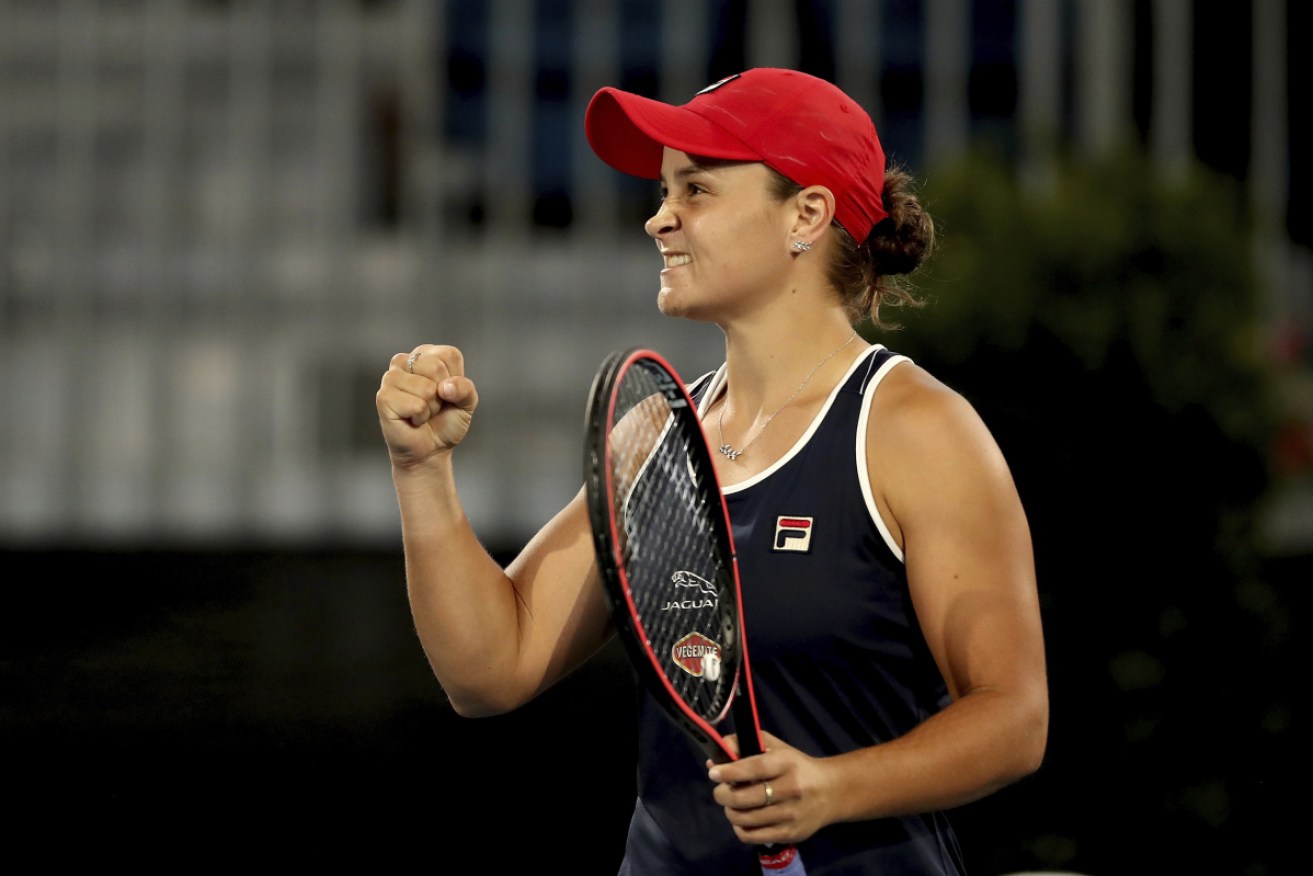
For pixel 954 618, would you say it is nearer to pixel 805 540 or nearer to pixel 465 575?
pixel 805 540

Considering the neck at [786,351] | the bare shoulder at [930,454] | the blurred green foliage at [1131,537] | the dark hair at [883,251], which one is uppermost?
the dark hair at [883,251]

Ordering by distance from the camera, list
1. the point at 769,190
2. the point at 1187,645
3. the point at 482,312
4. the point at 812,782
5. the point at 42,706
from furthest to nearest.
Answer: the point at 482,312 < the point at 42,706 < the point at 1187,645 < the point at 769,190 < the point at 812,782

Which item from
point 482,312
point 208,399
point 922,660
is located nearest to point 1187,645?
point 922,660

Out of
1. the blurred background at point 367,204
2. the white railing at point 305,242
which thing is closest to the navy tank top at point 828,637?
the blurred background at point 367,204

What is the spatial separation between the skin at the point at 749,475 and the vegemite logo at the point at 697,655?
125 mm

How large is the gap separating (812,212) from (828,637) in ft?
1.82

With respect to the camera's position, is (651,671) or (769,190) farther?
(769,190)

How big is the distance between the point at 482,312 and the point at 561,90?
1.68 metres

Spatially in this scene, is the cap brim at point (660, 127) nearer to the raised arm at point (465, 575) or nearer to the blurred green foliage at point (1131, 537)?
the raised arm at point (465, 575)

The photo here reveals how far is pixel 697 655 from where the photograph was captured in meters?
1.98

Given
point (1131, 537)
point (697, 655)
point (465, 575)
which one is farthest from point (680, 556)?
point (1131, 537)

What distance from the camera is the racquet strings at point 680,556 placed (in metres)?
1.93

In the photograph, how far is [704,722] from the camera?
1816mm

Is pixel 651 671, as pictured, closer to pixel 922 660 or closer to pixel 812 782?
pixel 812 782
